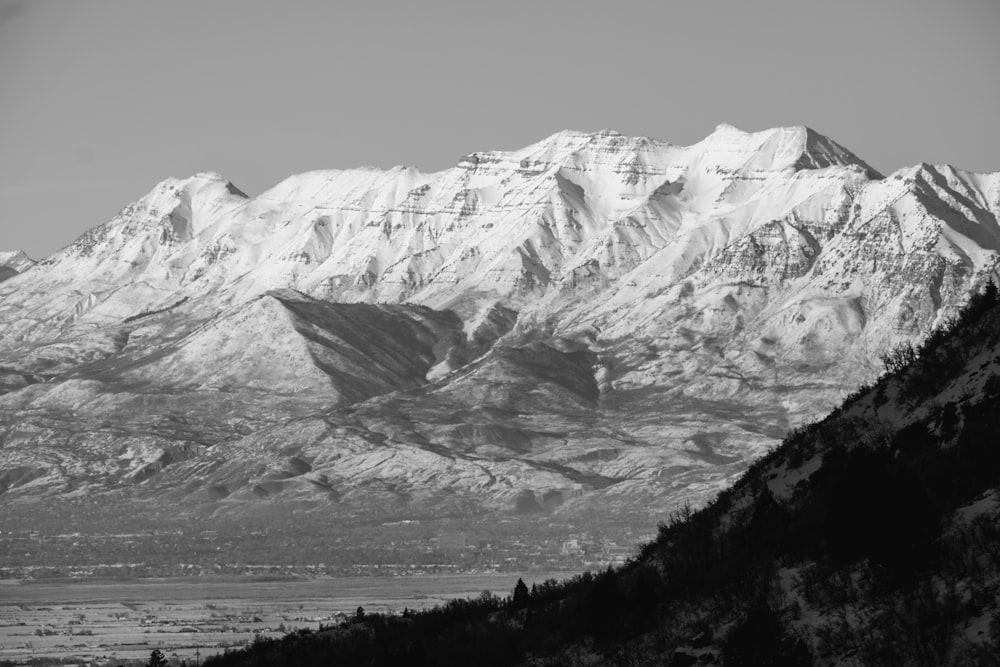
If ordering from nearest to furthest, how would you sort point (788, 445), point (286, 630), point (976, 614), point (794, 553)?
1. point (976, 614)
2. point (794, 553)
3. point (788, 445)
4. point (286, 630)

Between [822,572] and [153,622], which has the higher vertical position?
[153,622]

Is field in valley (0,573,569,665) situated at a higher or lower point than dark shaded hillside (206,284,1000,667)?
higher

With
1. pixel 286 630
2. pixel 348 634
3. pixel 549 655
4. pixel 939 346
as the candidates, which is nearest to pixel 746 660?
pixel 549 655

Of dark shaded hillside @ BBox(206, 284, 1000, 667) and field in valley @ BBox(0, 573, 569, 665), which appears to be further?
field in valley @ BBox(0, 573, 569, 665)

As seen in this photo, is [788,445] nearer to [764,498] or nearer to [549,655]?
[764,498]

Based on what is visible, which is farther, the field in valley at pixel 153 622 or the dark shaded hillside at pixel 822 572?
the field in valley at pixel 153 622

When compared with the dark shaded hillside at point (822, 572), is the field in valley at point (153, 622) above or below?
above

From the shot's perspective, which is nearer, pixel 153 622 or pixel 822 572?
pixel 822 572

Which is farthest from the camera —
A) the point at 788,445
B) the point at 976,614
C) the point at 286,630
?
the point at 286,630
